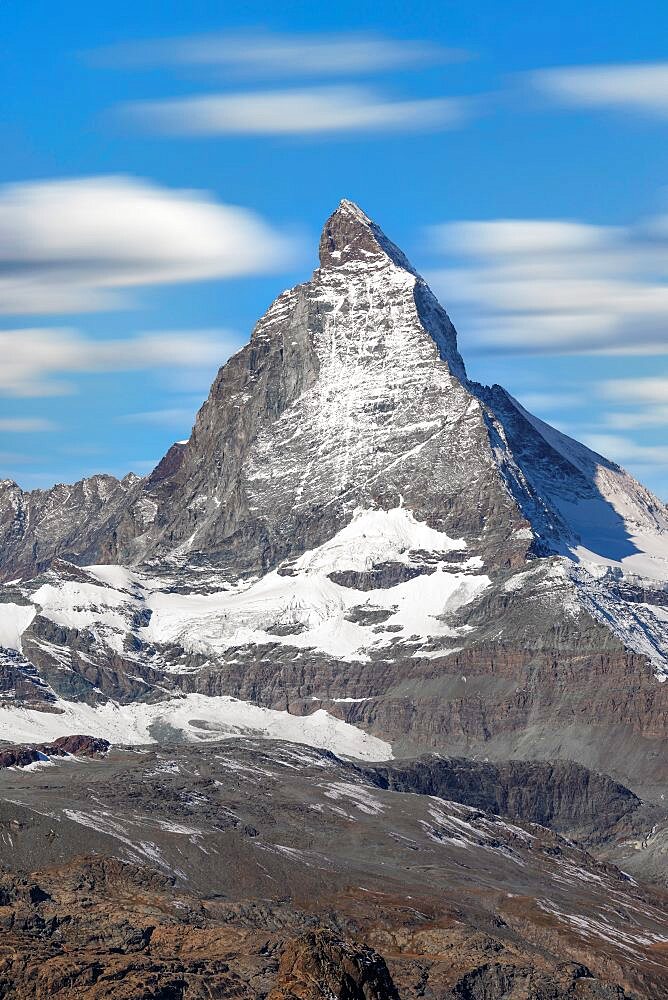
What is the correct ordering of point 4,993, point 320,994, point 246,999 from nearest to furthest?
point 320,994 < point 4,993 < point 246,999

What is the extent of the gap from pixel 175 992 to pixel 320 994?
194 ft

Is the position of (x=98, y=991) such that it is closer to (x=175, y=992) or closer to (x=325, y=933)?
(x=175, y=992)

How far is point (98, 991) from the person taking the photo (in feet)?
593

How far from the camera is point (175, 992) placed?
190 metres

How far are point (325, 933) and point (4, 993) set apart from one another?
160ft

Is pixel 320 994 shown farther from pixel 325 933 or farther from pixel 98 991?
pixel 98 991

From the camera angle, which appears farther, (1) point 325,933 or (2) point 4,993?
(2) point 4,993

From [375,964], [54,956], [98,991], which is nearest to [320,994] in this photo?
[375,964]

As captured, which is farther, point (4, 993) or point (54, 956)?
point (54, 956)

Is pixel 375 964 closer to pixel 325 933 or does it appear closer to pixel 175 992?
pixel 325 933

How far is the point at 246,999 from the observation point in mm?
191500

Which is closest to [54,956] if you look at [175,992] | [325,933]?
[175,992]

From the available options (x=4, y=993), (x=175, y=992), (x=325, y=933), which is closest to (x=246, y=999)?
(x=175, y=992)

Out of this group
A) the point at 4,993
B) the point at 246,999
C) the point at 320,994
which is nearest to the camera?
the point at 320,994
